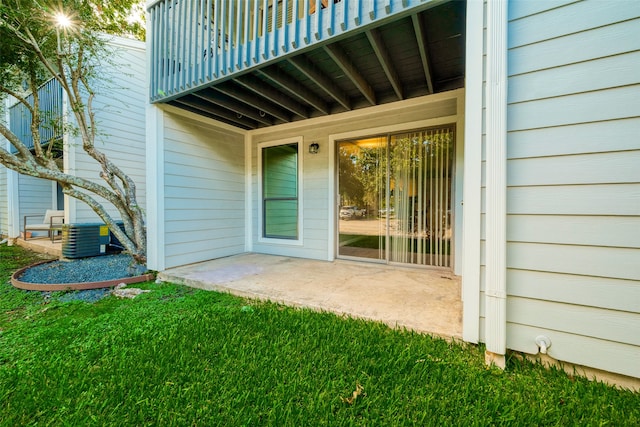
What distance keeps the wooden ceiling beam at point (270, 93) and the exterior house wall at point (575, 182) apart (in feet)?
8.49

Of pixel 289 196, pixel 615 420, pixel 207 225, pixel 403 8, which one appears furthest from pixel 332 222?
pixel 615 420

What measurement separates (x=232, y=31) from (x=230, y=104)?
1.16 m

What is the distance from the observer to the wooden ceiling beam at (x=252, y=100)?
329cm

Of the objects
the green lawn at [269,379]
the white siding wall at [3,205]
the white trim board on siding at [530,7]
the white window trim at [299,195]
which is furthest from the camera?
the white siding wall at [3,205]

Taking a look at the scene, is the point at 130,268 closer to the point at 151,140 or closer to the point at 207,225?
the point at 207,225

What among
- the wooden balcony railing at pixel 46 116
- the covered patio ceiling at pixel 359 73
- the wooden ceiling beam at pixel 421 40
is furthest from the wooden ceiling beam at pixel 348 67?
the wooden balcony railing at pixel 46 116

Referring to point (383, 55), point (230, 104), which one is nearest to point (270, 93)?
point (230, 104)

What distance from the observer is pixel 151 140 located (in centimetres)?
361

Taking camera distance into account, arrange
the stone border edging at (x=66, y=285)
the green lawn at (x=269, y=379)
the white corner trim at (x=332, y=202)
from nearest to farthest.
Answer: the green lawn at (x=269, y=379)
the stone border edging at (x=66, y=285)
the white corner trim at (x=332, y=202)

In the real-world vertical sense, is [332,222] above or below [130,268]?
above

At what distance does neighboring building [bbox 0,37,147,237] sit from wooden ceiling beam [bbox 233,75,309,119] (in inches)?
156

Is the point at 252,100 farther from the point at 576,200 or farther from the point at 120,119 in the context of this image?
the point at 120,119

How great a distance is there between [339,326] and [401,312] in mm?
583

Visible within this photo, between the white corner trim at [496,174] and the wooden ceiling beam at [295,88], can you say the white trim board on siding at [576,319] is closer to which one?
the white corner trim at [496,174]
